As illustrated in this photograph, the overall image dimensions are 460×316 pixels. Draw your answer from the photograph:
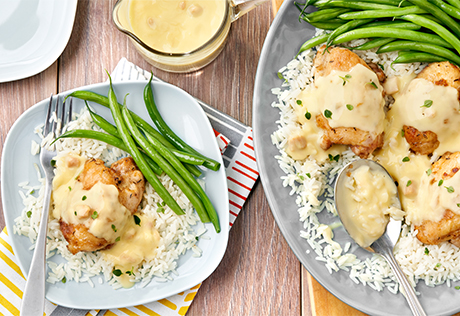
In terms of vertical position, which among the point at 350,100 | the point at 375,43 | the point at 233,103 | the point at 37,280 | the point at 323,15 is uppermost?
the point at 323,15

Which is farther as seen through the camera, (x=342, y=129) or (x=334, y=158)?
(x=334, y=158)

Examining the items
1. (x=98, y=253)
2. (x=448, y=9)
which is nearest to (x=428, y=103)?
(x=448, y=9)

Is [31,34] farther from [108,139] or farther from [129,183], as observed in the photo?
[129,183]

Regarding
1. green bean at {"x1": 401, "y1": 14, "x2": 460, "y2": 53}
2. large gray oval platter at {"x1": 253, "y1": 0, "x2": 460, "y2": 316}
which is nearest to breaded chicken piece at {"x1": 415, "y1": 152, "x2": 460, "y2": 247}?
large gray oval platter at {"x1": 253, "y1": 0, "x2": 460, "y2": 316}

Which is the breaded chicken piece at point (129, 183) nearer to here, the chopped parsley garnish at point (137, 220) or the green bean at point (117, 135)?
the chopped parsley garnish at point (137, 220)

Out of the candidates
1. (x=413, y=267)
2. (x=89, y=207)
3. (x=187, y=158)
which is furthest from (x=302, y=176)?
(x=89, y=207)

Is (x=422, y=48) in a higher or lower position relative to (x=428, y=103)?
higher
